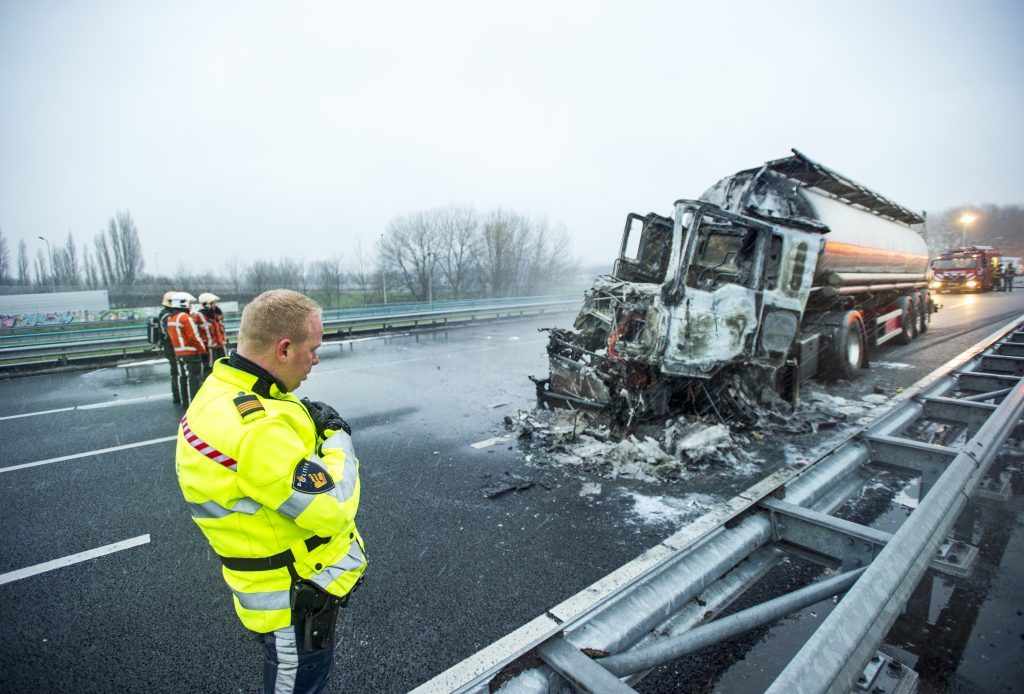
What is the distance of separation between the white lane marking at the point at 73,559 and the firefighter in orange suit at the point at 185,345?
4.17 metres

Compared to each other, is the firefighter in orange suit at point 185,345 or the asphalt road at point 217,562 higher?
the firefighter in orange suit at point 185,345

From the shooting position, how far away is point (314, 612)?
1719 millimetres

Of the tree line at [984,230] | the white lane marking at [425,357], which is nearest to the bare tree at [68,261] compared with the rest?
the white lane marking at [425,357]

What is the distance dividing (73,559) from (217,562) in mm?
1146

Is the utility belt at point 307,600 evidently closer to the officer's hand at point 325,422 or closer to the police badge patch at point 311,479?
Answer: the police badge patch at point 311,479

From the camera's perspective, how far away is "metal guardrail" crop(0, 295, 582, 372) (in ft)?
37.6

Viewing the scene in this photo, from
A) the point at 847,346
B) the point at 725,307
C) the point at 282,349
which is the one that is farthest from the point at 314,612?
the point at 847,346

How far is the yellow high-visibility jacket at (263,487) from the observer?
5.01ft

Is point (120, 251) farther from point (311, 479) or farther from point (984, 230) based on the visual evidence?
point (984, 230)

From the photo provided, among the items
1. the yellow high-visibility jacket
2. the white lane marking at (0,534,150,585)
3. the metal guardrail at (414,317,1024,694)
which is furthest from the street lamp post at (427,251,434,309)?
the yellow high-visibility jacket

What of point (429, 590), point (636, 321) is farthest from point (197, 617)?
point (636, 321)

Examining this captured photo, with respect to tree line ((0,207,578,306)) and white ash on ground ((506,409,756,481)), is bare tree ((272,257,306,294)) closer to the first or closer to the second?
tree line ((0,207,578,306))

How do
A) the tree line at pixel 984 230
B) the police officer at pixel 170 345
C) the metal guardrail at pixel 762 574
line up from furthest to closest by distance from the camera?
the tree line at pixel 984 230
the police officer at pixel 170 345
the metal guardrail at pixel 762 574

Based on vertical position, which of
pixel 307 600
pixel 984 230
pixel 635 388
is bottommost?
pixel 635 388
